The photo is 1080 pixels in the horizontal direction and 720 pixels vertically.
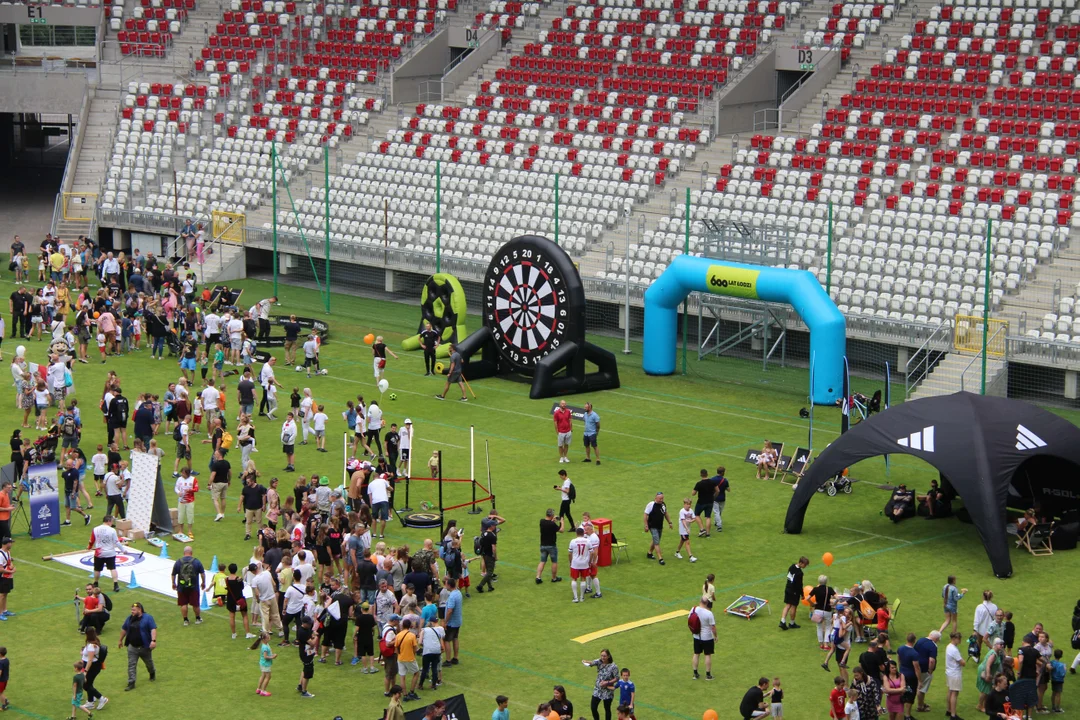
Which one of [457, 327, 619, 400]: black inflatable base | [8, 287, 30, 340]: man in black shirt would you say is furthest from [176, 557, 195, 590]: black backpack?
[8, 287, 30, 340]: man in black shirt

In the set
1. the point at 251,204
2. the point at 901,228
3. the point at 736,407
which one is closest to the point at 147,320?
the point at 251,204

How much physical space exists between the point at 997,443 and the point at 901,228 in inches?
567

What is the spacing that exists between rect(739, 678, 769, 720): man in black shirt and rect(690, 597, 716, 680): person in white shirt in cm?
205

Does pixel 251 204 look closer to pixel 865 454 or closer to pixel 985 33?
pixel 985 33

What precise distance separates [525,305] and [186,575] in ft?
50.2

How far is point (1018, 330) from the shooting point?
38.0 meters

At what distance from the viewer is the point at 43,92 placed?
190 ft

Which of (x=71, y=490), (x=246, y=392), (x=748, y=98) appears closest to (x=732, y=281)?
(x=246, y=392)

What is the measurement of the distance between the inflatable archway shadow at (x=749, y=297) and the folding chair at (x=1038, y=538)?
24.1 ft

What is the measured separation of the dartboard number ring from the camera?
38.0 meters

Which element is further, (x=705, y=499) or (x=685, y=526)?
(x=705, y=499)

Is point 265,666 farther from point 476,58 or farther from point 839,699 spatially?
point 476,58

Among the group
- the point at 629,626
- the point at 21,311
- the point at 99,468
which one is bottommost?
the point at 629,626

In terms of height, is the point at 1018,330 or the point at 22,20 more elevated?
the point at 22,20
